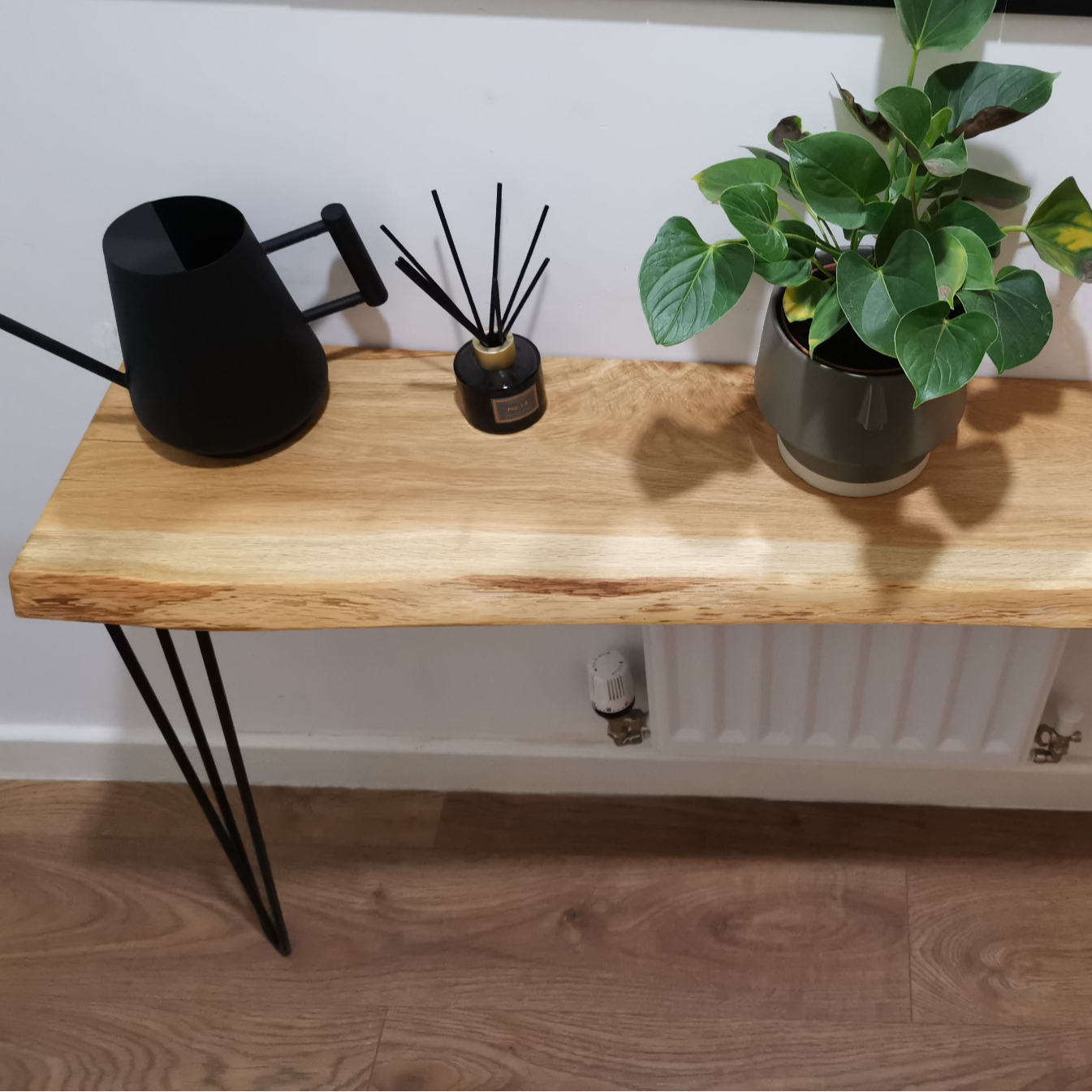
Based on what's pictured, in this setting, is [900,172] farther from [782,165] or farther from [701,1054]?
[701,1054]

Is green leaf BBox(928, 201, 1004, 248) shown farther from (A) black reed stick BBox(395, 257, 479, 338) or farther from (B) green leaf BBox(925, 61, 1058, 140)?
(A) black reed stick BBox(395, 257, 479, 338)

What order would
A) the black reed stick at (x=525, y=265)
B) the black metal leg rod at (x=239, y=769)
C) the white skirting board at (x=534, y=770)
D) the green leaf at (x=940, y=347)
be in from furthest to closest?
the white skirting board at (x=534, y=770)
the black metal leg rod at (x=239, y=769)
the black reed stick at (x=525, y=265)
the green leaf at (x=940, y=347)

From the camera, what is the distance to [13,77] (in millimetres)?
827

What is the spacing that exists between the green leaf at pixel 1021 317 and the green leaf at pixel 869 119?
134mm

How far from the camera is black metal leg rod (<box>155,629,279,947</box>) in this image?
103 centimetres

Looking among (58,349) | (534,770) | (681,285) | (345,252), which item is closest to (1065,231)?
(681,285)

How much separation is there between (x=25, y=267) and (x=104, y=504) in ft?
0.86

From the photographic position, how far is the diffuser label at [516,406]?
0.89m

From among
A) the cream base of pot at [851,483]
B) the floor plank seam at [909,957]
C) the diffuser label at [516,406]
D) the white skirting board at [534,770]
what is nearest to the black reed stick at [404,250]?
the diffuser label at [516,406]

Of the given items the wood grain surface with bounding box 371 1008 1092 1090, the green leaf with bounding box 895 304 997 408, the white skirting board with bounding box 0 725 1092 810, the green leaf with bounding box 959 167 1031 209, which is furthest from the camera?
the white skirting board with bounding box 0 725 1092 810

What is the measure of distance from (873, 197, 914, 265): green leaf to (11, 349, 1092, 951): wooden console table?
0.74 ft

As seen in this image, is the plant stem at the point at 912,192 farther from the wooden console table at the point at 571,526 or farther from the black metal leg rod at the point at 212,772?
the black metal leg rod at the point at 212,772

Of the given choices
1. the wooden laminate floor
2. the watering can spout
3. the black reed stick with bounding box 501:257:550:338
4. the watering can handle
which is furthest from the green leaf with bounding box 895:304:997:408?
the wooden laminate floor

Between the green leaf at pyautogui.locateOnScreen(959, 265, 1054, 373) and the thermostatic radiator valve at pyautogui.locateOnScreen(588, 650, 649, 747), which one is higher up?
the green leaf at pyautogui.locateOnScreen(959, 265, 1054, 373)
